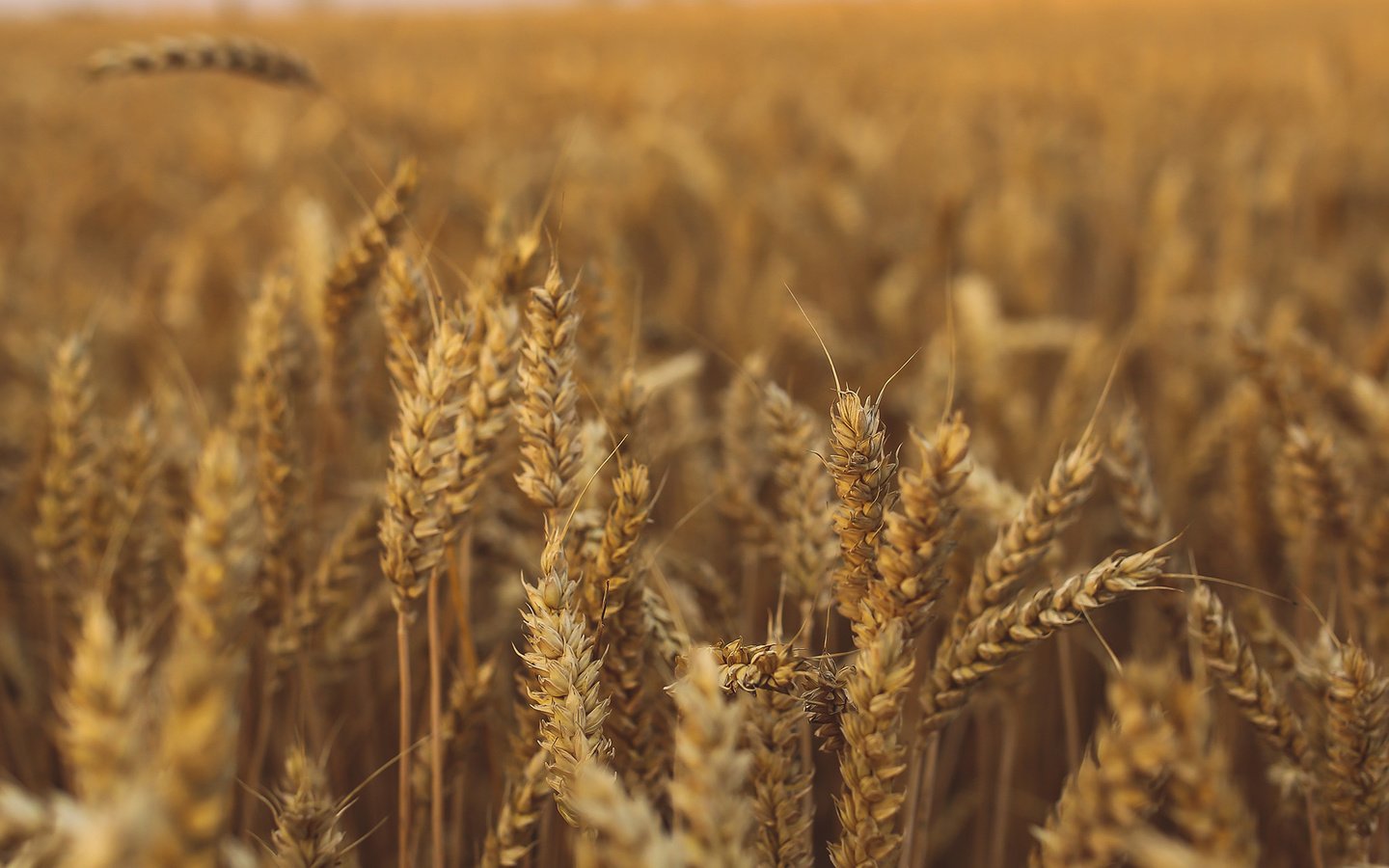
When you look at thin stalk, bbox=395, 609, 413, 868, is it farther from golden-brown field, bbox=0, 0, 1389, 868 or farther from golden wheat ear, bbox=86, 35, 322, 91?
golden wheat ear, bbox=86, 35, 322, 91

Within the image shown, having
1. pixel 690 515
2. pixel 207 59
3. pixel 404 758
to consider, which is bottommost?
pixel 404 758

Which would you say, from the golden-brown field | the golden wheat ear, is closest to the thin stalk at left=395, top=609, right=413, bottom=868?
the golden-brown field

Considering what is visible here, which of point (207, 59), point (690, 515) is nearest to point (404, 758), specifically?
point (690, 515)

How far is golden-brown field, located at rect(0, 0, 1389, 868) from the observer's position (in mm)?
580

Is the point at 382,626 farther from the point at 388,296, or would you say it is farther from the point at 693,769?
the point at 693,769

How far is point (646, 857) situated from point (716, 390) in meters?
1.86

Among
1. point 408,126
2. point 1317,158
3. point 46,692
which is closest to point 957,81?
point 1317,158

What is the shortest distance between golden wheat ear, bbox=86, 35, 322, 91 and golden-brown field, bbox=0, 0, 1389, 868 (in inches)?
0.4

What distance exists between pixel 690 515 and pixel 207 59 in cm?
93

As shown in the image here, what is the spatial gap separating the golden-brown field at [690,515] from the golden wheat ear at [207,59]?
0.03 ft

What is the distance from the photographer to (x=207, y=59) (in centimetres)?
130

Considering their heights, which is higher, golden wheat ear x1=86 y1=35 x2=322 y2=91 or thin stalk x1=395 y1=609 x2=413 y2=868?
golden wheat ear x1=86 y1=35 x2=322 y2=91

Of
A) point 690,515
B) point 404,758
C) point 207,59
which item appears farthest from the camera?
point 207,59

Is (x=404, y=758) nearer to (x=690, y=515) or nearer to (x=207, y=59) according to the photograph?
(x=690, y=515)
